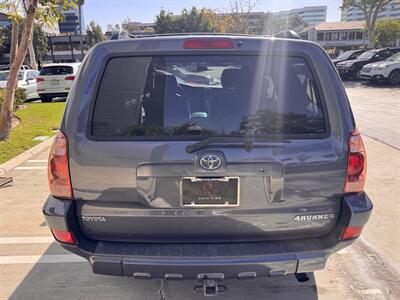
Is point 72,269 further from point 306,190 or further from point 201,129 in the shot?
point 306,190

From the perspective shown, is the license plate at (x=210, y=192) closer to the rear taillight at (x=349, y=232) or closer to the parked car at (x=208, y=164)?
the parked car at (x=208, y=164)

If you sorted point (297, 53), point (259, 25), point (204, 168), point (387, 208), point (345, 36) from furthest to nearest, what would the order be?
point (345, 36) → point (259, 25) → point (387, 208) → point (297, 53) → point (204, 168)

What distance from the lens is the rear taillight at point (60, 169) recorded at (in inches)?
88.3

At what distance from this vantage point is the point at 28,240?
3752 millimetres

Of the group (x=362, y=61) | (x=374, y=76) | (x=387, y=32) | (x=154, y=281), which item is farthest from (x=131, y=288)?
(x=387, y=32)

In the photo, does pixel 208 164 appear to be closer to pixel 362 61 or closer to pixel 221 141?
pixel 221 141

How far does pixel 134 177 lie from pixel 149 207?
21 cm

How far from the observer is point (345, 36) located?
66688 mm

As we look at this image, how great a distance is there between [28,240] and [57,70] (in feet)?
40.7

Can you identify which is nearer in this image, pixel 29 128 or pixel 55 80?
pixel 29 128

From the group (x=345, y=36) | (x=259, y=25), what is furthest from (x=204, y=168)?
(x=345, y=36)

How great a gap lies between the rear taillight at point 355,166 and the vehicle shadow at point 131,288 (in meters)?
1.07

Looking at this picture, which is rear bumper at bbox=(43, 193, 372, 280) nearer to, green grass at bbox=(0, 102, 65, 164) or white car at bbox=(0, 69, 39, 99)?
green grass at bbox=(0, 102, 65, 164)

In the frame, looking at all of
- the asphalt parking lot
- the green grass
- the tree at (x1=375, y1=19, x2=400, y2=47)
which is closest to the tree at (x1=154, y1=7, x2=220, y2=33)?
the tree at (x1=375, y1=19, x2=400, y2=47)
